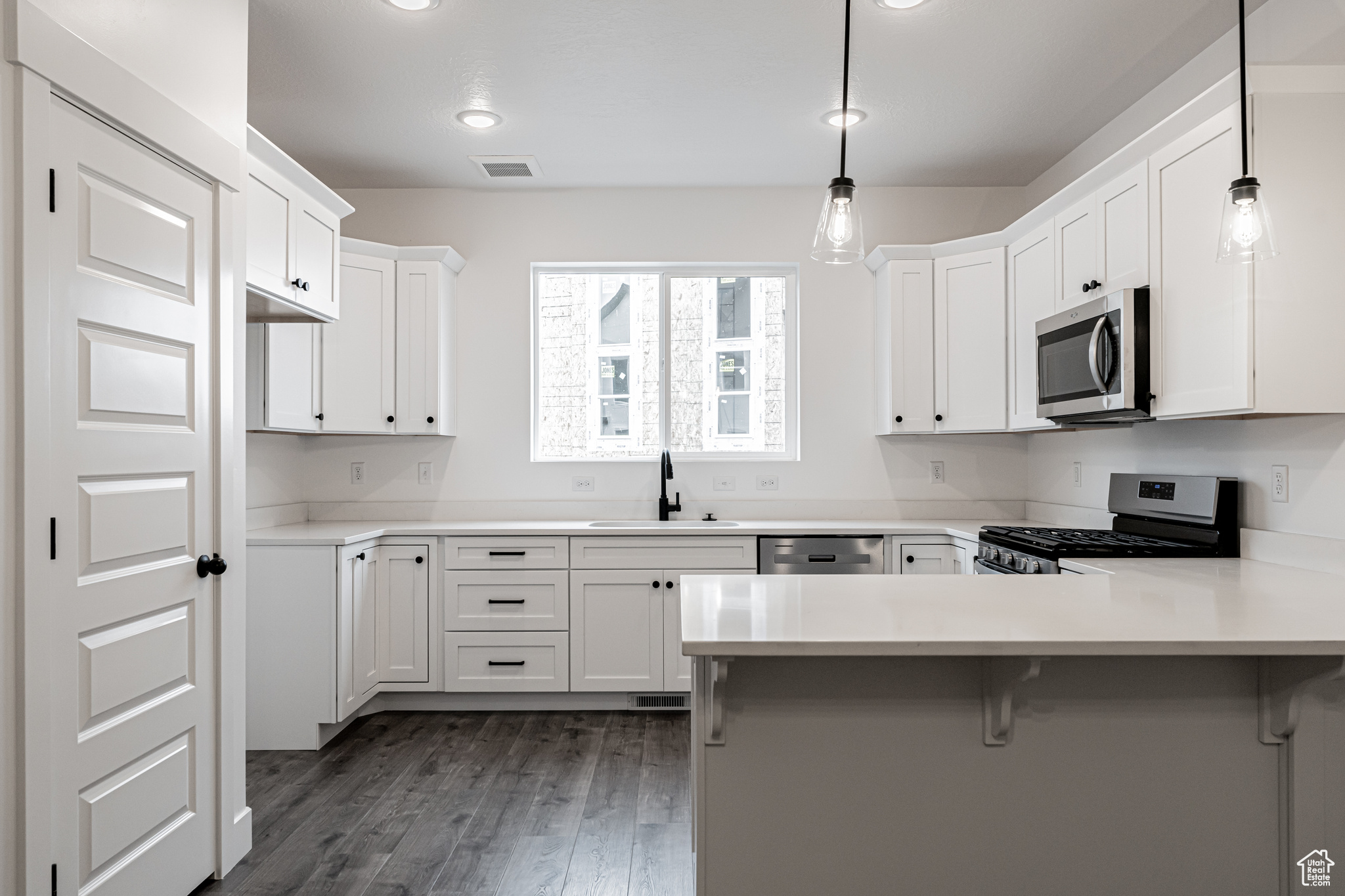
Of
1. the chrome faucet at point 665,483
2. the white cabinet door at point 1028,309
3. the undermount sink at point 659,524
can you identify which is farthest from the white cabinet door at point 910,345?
the chrome faucet at point 665,483

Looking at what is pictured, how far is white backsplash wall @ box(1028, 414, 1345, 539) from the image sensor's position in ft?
7.20

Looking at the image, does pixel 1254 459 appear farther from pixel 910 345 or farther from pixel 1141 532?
pixel 910 345

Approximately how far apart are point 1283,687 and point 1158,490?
4.64 feet

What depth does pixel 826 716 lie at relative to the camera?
5.24ft

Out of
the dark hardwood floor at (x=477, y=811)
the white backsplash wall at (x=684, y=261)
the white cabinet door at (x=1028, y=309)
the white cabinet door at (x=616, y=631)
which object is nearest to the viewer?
the dark hardwood floor at (x=477, y=811)

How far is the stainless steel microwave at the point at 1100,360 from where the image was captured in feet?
8.17

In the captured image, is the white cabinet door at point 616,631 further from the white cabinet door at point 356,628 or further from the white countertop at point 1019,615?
the white countertop at point 1019,615

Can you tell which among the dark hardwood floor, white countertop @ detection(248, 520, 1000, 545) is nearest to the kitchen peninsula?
the dark hardwood floor

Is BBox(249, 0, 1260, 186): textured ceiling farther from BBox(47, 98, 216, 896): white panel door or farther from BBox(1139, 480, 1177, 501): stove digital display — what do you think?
BBox(1139, 480, 1177, 501): stove digital display

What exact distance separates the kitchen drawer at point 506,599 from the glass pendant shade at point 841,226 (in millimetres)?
2252

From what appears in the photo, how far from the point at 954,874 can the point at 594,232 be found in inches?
133

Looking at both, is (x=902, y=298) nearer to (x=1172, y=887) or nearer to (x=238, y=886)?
(x=1172, y=887)

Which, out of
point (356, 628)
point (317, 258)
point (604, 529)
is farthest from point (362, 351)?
point (604, 529)

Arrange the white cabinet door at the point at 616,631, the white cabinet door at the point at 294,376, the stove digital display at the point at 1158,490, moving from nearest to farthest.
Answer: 1. the stove digital display at the point at 1158,490
2. the white cabinet door at the point at 294,376
3. the white cabinet door at the point at 616,631
